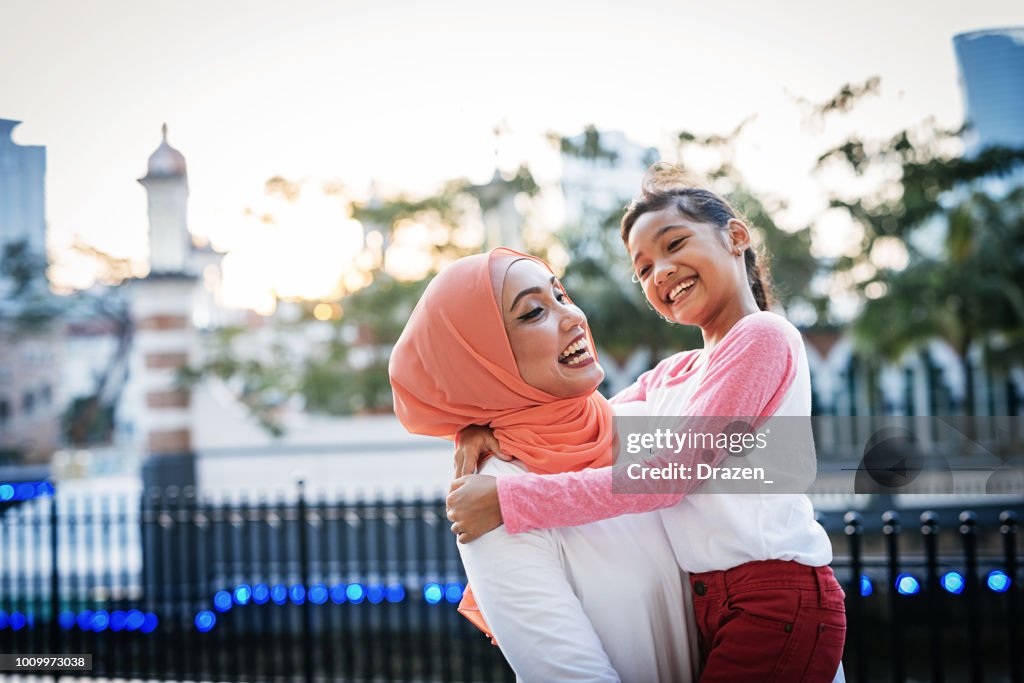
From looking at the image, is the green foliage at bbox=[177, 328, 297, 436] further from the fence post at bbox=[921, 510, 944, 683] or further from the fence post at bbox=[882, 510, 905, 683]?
the fence post at bbox=[921, 510, 944, 683]

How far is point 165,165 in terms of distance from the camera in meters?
9.62

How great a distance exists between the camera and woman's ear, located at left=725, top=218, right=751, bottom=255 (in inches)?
72.6

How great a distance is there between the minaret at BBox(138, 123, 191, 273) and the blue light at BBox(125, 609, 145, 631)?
4.91 meters

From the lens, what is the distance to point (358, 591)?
6.21m

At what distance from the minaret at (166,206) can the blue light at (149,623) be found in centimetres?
496

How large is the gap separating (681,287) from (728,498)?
462 mm

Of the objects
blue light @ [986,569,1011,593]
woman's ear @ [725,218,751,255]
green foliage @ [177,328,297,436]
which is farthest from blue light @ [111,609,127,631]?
blue light @ [986,569,1011,593]

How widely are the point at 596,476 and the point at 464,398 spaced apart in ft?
1.06

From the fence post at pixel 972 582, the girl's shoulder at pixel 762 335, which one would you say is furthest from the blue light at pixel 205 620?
the girl's shoulder at pixel 762 335

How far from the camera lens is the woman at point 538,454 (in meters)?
1.55

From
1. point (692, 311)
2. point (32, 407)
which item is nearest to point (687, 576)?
point (692, 311)

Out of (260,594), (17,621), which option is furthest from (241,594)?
(17,621)

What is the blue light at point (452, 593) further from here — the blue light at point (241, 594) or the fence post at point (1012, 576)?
the fence post at point (1012, 576)

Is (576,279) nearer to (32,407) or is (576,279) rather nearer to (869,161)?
(869,161)
